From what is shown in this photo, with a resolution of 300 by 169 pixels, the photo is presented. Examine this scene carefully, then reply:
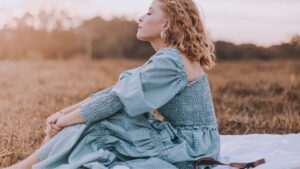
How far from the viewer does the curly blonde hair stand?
2590mm

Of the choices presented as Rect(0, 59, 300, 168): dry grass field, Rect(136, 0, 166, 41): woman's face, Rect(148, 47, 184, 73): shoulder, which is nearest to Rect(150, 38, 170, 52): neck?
Rect(136, 0, 166, 41): woman's face

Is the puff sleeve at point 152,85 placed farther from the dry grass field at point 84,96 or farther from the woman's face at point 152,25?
the dry grass field at point 84,96

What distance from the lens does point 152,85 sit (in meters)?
2.39

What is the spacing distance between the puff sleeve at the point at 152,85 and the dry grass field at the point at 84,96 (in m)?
0.83

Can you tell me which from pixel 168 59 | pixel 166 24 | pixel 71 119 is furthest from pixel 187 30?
pixel 71 119

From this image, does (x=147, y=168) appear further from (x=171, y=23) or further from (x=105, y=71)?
(x=105, y=71)

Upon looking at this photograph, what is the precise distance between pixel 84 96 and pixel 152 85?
11.1 feet

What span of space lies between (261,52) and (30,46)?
188 inches

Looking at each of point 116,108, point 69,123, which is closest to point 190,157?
point 116,108

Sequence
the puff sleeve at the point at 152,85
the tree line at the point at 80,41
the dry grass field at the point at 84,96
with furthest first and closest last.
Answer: the tree line at the point at 80,41 < the dry grass field at the point at 84,96 < the puff sleeve at the point at 152,85

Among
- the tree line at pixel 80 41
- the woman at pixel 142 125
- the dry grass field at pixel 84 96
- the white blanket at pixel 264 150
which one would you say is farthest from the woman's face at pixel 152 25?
the tree line at pixel 80 41

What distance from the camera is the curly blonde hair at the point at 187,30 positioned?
2.59 metres

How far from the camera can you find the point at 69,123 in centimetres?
246

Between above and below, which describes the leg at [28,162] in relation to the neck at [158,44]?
below
